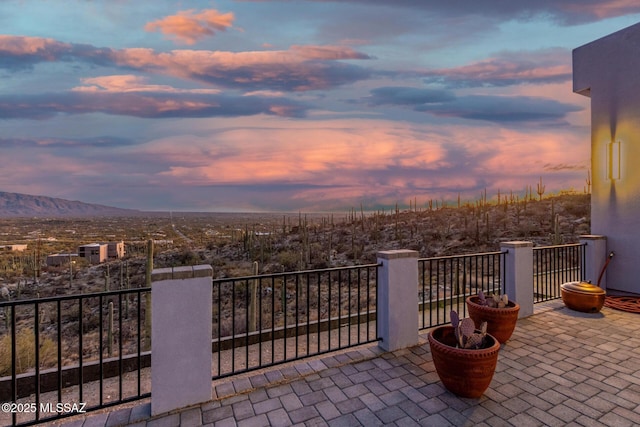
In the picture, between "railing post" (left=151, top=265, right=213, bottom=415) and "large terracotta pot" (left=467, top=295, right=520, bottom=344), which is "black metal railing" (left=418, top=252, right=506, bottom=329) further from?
"railing post" (left=151, top=265, right=213, bottom=415)

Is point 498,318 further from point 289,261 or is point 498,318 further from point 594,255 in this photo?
point 289,261

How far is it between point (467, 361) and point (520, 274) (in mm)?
3104

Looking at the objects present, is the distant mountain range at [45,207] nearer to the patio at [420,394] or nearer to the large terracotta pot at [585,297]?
the patio at [420,394]

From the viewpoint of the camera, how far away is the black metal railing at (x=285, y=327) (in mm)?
3819

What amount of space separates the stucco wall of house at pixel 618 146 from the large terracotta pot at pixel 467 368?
5.94 m

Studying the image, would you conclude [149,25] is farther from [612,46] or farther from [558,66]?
[558,66]

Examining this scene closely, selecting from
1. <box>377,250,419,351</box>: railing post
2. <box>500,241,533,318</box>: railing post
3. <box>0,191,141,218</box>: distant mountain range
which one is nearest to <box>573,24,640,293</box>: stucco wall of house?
<box>500,241,533,318</box>: railing post

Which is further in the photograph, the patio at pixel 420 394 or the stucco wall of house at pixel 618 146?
the stucco wall of house at pixel 618 146

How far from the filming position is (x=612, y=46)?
6.55 m

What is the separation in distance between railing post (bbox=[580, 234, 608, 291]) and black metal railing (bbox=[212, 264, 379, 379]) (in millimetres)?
4701

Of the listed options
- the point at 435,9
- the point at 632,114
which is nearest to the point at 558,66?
the point at 632,114

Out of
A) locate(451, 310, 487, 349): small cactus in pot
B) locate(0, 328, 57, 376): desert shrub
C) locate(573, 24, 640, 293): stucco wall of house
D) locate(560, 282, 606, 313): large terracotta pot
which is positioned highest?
locate(573, 24, 640, 293): stucco wall of house

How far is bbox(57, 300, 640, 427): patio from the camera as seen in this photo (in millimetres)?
2631

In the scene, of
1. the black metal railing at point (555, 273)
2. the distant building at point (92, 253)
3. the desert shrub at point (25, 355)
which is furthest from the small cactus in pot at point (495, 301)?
the distant building at point (92, 253)
